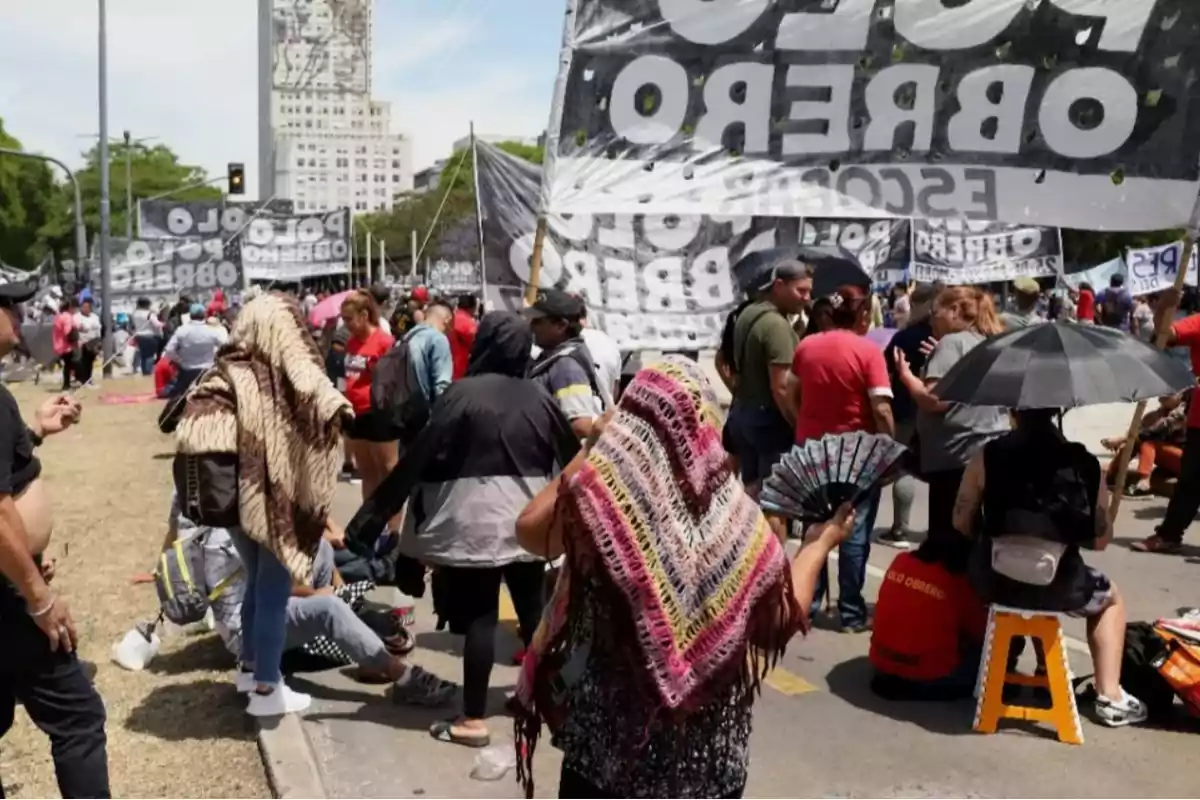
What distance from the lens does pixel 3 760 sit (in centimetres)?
464

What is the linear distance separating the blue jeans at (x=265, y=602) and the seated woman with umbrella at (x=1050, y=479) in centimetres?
271

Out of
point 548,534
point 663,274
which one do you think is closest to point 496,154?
point 663,274

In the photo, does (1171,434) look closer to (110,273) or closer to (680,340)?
(680,340)

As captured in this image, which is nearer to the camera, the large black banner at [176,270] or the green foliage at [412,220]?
the large black banner at [176,270]

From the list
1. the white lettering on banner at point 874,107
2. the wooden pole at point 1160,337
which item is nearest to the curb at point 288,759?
the white lettering on banner at point 874,107

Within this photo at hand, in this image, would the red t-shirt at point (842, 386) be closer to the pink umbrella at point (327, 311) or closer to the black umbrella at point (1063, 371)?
the black umbrella at point (1063, 371)

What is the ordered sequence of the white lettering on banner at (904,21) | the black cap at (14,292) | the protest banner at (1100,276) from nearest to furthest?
the black cap at (14,292) → the white lettering on banner at (904,21) → the protest banner at (1100,276)

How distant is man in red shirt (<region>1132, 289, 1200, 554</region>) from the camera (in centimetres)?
781

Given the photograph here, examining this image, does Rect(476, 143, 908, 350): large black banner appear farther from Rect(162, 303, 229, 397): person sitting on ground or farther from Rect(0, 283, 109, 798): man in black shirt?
Rect(162, 303, 229, 397): person sitting on ground

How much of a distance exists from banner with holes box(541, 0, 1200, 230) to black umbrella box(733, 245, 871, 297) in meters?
0.35

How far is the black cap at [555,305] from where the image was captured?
221 inches

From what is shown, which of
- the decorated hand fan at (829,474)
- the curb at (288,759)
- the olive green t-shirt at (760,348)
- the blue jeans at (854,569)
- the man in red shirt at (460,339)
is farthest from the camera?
the man in red shirt at (460,339)

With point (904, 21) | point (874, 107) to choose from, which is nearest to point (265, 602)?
point (874, 107)

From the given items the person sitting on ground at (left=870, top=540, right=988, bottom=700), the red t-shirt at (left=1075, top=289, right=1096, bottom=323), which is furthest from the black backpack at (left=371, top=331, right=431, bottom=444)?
the red t-shirt at (left=1075, top=289, right=1096, bottom=323)
